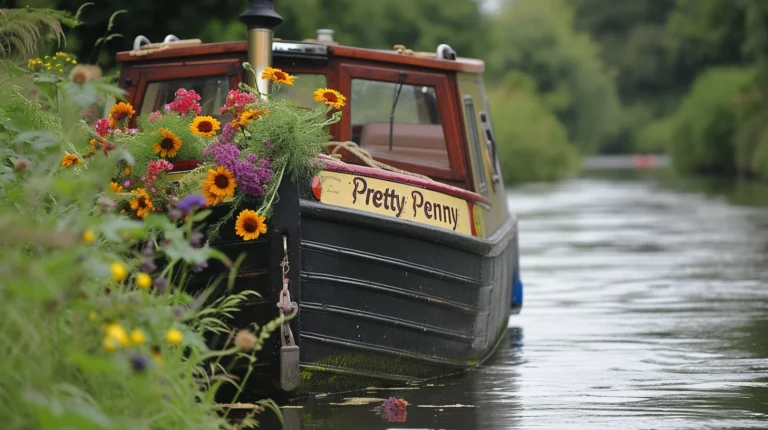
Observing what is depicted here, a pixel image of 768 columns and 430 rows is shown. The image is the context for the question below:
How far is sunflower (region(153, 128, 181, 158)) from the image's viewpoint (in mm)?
7785

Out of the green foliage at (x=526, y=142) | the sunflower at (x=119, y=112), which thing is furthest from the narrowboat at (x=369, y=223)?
the green foliage at (x=526, y=142)

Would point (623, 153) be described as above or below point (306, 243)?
above

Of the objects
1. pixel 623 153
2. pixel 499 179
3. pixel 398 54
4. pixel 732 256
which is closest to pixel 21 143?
pixel 398 54

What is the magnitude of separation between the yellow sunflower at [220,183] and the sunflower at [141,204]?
329 millimetres

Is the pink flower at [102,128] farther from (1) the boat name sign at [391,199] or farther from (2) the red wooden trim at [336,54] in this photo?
(2) the red wooden trim at [336,54]

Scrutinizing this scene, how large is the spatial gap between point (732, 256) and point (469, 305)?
34.6ft

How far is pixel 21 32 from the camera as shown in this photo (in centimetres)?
841

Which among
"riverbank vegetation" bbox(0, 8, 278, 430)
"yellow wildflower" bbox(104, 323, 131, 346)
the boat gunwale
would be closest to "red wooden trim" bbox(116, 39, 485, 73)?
the boat gunwale

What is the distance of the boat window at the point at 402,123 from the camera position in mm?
9500

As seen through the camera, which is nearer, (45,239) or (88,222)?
(45,239)

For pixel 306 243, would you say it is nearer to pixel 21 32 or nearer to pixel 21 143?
pixel 21 143

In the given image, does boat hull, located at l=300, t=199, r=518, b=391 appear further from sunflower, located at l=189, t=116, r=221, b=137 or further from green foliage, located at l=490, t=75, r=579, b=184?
green foliage, located at l=490, t=75, r=579, b=184

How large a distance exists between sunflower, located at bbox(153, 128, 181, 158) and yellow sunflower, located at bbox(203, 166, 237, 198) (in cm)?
41

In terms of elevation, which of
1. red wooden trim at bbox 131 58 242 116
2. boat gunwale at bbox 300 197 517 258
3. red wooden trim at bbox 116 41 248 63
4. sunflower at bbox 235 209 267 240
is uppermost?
red wooden trim at bbox 116 41 248 63
